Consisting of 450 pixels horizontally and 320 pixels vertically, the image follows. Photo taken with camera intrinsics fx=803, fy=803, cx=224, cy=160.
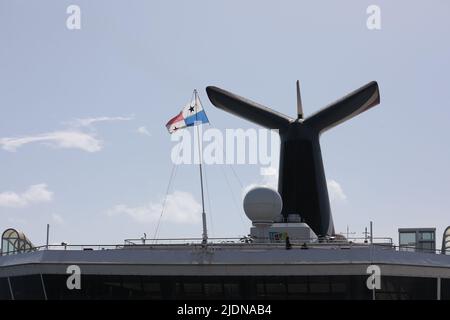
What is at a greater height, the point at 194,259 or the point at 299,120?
the point at 299,120

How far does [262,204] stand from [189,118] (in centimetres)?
784

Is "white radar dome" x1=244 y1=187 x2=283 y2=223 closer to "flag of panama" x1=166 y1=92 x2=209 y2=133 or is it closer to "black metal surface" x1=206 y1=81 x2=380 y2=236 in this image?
"flag of panama" x1=166 y1=92 x2=209 y2=133

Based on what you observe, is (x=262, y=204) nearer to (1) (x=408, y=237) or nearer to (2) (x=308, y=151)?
(2) (x=308, y=151)

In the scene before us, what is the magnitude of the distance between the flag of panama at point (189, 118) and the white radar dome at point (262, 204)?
6.30 meters

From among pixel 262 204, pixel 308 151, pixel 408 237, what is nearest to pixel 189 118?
pixel 262 204

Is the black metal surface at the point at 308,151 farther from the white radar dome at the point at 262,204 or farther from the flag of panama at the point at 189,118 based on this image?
the flag of panama at the point at 189,118

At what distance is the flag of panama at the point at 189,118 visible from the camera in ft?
172

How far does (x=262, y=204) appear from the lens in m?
49.4

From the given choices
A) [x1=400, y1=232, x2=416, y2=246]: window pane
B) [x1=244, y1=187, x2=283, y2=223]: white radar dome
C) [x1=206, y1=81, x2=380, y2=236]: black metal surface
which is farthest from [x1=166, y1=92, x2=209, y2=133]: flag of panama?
[x1=400, y1=232, x2=416, y2=246]: window pane
